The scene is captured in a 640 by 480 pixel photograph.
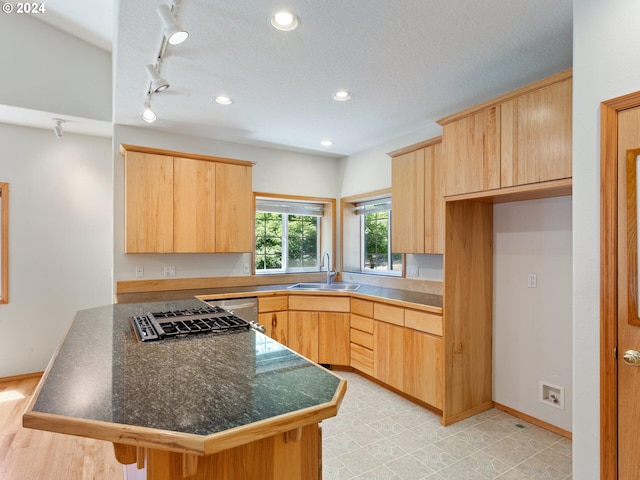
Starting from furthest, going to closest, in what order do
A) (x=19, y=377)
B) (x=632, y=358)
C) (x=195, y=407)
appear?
(x=19, y=377) → (x=632, y=358) → (x=195, y=407)

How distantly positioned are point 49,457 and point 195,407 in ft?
7.38

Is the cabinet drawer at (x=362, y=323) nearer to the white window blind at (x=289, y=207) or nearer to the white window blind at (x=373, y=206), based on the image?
the white window blind at (x=373, y=206)

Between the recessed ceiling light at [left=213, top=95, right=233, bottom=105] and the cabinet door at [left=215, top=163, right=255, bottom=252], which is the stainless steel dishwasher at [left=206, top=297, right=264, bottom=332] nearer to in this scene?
the cabinet door at [left=215, top=163, right=255, bottom=252]

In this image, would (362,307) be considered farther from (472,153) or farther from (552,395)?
(472,153)

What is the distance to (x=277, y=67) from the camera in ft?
7.59

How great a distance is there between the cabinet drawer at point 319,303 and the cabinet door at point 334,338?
0.06 m

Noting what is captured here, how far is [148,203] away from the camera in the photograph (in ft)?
10.8

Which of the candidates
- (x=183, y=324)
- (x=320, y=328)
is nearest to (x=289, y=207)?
(x=320, y=328)

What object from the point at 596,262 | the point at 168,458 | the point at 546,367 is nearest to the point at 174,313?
the point at 168,458

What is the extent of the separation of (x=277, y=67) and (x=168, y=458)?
7.15ft

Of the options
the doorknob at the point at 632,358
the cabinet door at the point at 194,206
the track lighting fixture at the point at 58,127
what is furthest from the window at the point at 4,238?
the doorknob at the point at 632,358

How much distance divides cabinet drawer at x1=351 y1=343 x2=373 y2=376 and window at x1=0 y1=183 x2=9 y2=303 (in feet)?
11.5

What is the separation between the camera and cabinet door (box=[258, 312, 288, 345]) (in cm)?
357

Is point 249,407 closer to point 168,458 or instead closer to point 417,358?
point 168,458
